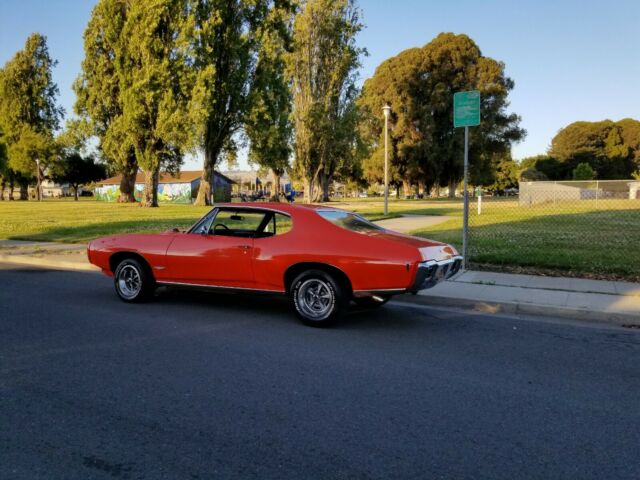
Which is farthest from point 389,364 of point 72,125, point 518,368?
point 72,125

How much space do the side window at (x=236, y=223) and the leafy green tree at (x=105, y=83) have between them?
34.6m

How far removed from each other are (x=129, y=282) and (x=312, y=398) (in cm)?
442

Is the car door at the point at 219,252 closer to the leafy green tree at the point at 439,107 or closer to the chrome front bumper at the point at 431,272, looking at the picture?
the chrome front bumper at the point at 431,272

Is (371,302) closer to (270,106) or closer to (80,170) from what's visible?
(270,106)

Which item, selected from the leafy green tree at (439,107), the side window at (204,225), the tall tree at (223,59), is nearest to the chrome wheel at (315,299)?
the side window at (204,225)

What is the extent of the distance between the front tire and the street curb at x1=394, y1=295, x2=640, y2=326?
12.3 ft

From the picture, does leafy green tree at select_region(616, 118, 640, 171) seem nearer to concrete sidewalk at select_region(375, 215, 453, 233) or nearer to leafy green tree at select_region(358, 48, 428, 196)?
leafy green tree at select_region(358, 48, 428, 196)

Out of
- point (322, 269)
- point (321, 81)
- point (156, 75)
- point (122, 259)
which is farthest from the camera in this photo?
point (321, 81)

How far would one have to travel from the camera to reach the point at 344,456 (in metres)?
3.16

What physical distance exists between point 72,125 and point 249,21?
1668 cm

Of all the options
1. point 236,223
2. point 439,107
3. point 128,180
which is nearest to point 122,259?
point 236,223

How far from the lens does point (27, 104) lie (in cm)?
6353

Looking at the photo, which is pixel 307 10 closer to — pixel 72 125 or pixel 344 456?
pixel 72 125

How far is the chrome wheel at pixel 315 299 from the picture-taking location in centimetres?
617
